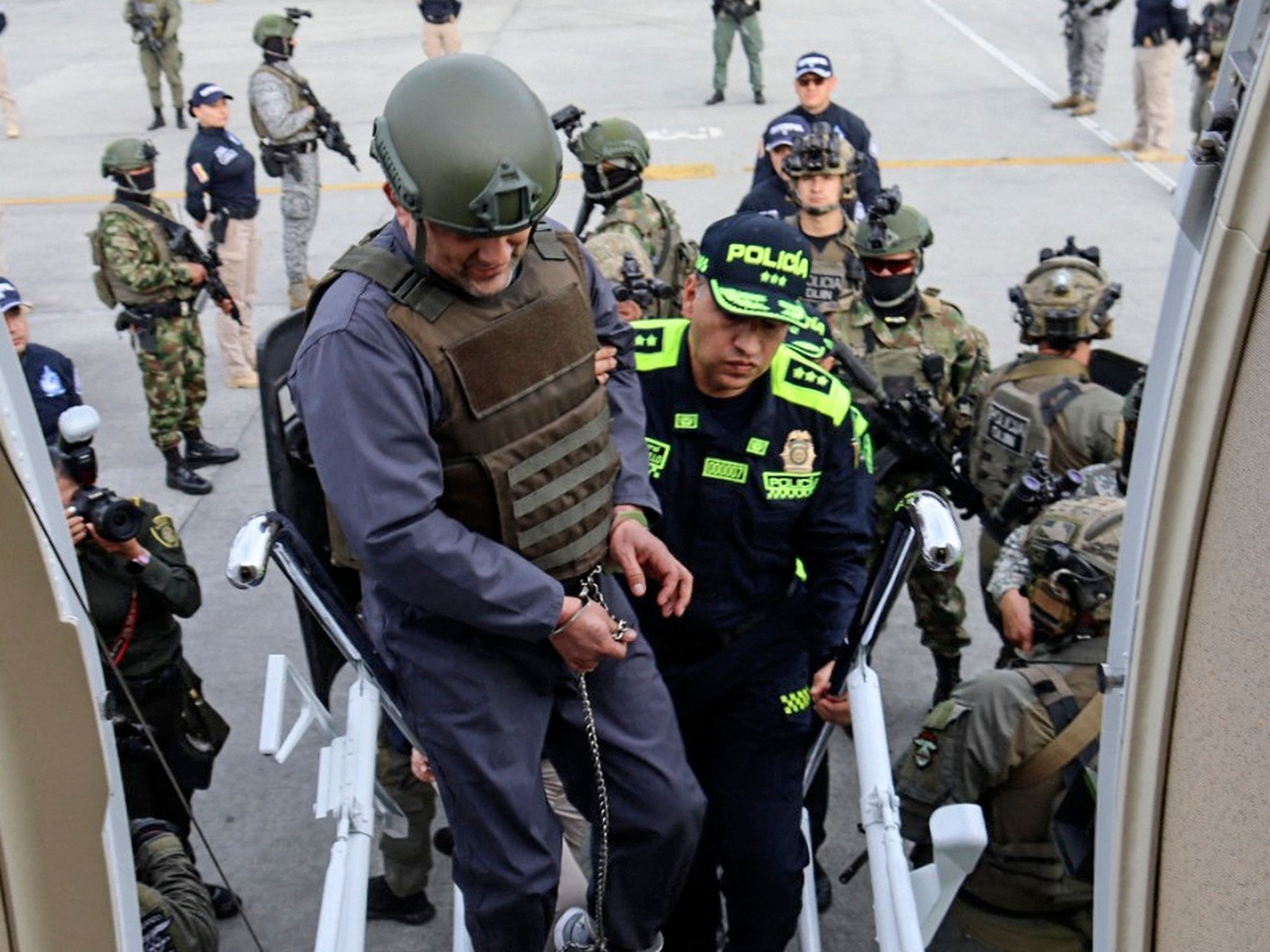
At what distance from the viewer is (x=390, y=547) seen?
8.14 ft

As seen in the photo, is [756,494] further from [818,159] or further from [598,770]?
[818,159]

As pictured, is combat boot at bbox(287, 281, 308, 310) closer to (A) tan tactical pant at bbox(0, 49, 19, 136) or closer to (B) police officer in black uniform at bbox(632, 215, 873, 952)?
(A) tan tactical pant at bbox(0, 49, 19, 136)

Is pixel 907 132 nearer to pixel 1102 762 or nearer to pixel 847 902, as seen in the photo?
pixel 847 902

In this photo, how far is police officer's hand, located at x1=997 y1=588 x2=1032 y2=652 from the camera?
12.5 feet

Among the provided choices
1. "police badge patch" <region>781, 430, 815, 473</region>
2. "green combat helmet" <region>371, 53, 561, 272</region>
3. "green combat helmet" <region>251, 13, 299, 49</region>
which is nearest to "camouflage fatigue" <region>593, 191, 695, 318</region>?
"police badge patch" <region>781, 430, 815, 473</region>

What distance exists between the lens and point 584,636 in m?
2.63

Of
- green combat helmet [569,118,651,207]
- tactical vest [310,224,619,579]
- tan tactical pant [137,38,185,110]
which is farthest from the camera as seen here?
tan tactical pant [137,38,185,110]

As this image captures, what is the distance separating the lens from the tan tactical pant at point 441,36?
16688 mm

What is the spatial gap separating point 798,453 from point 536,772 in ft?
3.63

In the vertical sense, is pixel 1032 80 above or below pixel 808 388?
below

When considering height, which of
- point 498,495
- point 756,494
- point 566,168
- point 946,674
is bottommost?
point 566,168

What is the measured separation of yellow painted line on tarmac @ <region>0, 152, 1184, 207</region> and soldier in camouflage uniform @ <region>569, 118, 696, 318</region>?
6.67m

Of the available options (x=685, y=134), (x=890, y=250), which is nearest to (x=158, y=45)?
(x=685, y=134)

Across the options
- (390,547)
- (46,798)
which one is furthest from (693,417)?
(46,798)
